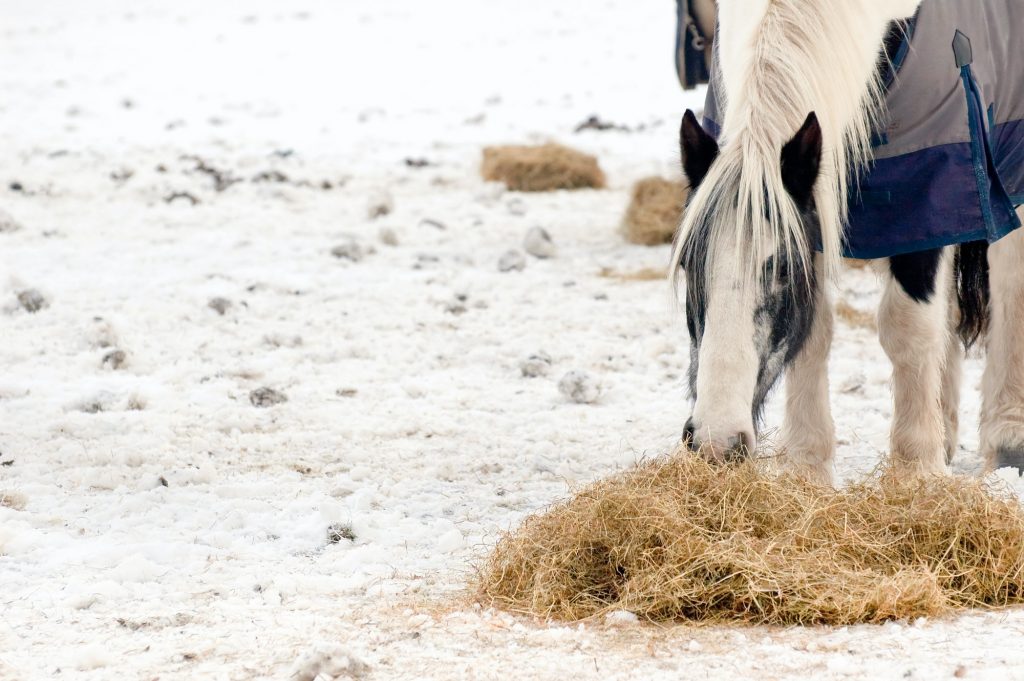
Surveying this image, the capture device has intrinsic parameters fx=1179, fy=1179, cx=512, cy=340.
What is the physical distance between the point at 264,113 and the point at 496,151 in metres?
3.95

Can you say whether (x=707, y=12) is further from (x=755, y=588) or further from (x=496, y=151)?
(x=496, y=151)

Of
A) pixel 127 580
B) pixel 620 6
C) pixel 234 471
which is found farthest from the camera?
pixel 620 6

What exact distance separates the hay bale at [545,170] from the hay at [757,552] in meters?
5.62

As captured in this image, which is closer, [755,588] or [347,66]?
[755,588]

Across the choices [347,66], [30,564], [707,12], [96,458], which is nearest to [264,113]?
[347,66]

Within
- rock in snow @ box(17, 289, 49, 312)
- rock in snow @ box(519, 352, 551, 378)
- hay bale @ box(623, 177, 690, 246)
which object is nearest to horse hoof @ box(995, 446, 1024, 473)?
rock in snow @ box(519, 352, 551, 378)

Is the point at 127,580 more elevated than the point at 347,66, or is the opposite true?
the point at 347,66

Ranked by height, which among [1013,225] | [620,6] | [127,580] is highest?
[620,6]

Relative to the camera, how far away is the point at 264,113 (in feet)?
38.3

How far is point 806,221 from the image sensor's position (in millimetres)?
2645

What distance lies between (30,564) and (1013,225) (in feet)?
8.21

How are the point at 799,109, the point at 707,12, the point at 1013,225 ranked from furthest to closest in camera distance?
the point at 707,12, the point at 1013,225, the point at 799,109

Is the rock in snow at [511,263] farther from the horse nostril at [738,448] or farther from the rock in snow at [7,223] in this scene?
the horse nostril at [738,448]

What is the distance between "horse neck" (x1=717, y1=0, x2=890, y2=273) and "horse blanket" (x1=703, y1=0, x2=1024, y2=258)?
0.23 feet
